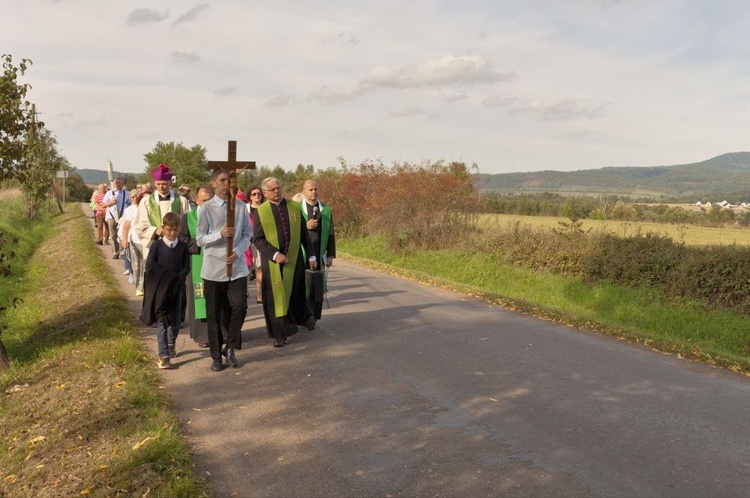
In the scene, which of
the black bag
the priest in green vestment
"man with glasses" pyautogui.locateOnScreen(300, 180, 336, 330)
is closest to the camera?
the priest in green vestment

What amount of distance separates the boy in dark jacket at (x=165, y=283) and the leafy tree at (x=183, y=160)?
51.1 m

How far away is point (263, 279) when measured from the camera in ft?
29.4

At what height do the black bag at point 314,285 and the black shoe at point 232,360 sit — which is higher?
the black bag at point 314,285

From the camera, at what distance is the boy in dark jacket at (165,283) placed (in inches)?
303

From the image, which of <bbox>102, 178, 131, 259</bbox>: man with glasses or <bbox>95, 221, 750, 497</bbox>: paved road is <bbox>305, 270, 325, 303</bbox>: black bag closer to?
<bbox>95, 221, 750, 497</bbox>: paved road

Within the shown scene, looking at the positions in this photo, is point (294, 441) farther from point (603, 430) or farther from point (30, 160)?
point (30, 160)

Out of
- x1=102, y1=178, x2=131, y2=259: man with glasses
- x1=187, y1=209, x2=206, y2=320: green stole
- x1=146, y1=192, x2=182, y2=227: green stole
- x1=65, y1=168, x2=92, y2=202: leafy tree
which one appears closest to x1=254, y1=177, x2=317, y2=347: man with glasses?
x1=187, y1=209, x2=206, y2=320: green stole

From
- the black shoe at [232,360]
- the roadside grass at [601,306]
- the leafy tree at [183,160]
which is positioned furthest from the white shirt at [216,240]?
the leafy tree at [183,160]

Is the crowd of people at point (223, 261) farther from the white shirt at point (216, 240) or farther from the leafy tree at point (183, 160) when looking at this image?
the leafy tree at point (183, 160)

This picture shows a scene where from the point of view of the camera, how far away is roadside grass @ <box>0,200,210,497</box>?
495cm

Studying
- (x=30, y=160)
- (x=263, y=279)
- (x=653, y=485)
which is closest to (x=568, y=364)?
(x=653, y=485)

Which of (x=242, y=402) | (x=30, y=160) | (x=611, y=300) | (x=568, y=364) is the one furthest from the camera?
(x=611, y=300)

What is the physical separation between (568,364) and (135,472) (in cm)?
494

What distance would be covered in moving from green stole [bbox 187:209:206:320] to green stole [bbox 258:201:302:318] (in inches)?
32.4
